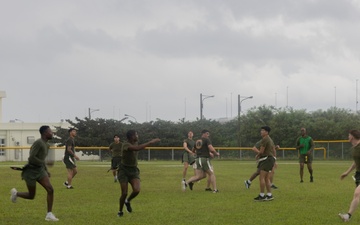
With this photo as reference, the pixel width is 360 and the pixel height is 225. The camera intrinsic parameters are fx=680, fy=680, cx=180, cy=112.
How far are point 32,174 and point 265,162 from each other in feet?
21.6

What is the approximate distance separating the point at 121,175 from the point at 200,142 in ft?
23.0

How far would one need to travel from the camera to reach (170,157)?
64625mm

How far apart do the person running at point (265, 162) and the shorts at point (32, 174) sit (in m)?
6.27

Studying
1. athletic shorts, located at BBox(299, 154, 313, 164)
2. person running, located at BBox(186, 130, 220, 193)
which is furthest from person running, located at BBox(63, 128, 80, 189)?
athletic shorts, located at BBox(299, 154, 313, 164)

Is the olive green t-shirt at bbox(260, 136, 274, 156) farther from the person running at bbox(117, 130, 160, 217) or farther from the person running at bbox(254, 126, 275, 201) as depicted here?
the person running at bbox(117, 130, 160, 217)

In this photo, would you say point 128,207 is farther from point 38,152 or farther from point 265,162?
point 265,162

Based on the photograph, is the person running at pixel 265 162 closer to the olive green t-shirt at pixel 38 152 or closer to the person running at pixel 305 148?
the olive green t-shirt at pixel 38 152

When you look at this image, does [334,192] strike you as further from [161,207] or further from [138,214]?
[138,214]

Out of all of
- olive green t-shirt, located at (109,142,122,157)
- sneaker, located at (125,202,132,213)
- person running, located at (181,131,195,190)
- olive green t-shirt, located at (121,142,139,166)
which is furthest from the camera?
olive green t-shirt, located at (109,142,122,157)

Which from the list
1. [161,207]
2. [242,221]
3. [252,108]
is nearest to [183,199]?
[161,207]

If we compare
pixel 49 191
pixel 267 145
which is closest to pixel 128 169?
pixel 49 191

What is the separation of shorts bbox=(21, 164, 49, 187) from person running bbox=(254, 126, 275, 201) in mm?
6274

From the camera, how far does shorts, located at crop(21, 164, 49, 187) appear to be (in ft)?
44.5

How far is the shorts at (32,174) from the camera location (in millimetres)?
13578
